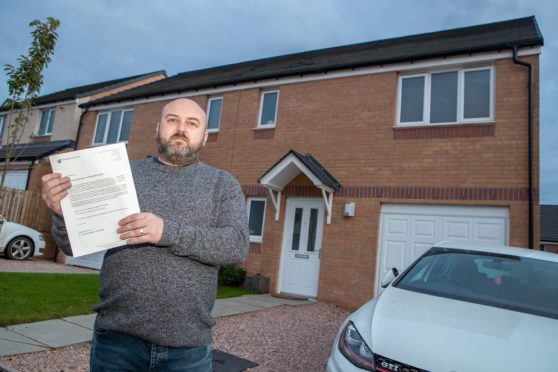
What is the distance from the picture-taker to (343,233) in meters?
9.02

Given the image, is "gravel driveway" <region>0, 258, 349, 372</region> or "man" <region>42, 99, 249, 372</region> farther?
"gravel driveway" <region>0, 258, 349, 372</region>

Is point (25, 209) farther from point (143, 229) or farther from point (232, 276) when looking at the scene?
point (143, 229)

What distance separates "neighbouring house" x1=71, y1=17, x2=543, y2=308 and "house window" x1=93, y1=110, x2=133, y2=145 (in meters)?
4.58

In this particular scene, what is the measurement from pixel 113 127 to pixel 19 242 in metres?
5.03

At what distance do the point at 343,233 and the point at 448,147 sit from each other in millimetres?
2863

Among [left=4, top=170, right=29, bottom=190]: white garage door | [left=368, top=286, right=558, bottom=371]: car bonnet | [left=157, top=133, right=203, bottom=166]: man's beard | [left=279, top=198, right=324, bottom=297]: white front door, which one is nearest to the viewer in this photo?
[left=157, top=133, right=203, bottom=166]: man's beard

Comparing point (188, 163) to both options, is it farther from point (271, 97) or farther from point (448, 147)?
point (271, 97)

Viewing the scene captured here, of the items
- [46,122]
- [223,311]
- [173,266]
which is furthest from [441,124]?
[46,122]

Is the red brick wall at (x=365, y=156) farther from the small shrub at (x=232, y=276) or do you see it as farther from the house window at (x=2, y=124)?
the house window at (x=2, y=124)

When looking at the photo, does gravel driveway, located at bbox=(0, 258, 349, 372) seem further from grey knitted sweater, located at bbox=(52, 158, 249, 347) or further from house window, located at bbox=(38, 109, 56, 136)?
house window, located at bbox=(38, 109, 56, 136)

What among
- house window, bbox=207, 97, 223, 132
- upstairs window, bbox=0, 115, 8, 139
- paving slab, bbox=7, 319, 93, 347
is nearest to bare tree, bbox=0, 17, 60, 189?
paving slab, bbox=7, 319, 93, 347

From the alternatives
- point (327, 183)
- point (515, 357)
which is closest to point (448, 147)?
point (327, 183)

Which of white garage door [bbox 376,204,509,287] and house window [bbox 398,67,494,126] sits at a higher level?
house window [bbox 398,67,494,126]

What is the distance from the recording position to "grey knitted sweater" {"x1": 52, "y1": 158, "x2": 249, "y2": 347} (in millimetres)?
1636
